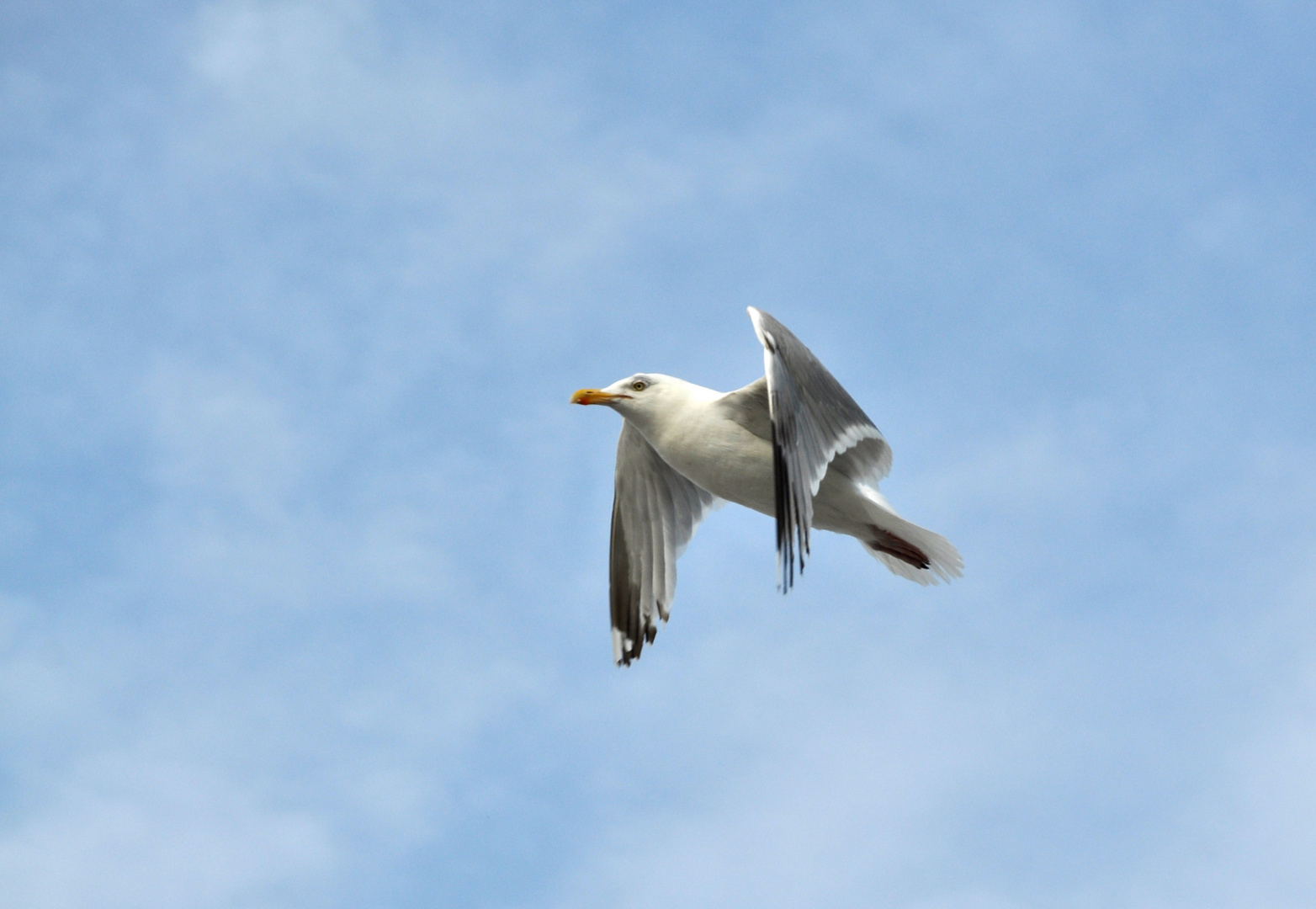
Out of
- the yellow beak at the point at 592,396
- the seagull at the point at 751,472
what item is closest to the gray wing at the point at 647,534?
the seagull at the point at 751,472

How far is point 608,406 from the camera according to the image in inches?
302

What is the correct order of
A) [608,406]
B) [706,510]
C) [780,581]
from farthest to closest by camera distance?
[706,510] < [608,406] < [780,581]

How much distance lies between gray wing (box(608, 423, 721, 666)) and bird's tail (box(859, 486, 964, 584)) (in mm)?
1147

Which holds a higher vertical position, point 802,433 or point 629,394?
point 629,394

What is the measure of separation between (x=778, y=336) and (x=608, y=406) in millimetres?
1184

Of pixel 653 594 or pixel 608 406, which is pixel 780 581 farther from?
pixel 653 594

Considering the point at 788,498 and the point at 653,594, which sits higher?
the point at 653,594

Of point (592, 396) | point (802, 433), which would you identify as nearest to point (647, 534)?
point (592, 396)

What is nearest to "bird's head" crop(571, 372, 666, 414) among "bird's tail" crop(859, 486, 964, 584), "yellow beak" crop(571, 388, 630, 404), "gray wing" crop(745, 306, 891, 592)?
"yellow beak" crop(571, 388, 630, 404)

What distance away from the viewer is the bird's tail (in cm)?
766

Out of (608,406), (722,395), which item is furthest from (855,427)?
(608,406)

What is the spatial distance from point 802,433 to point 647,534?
6.83 feet

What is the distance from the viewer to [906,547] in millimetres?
7945

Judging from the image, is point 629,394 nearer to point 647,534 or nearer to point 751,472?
point 751,472
